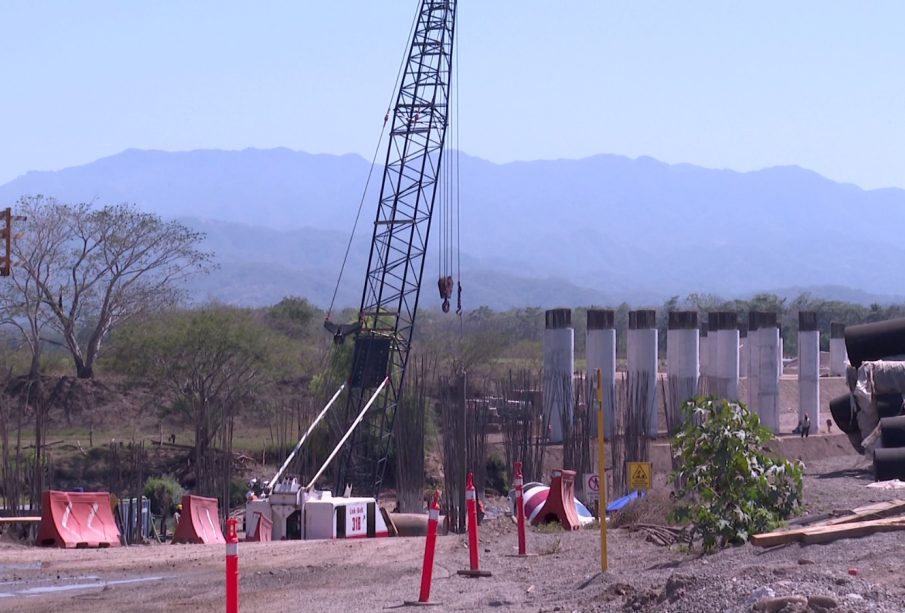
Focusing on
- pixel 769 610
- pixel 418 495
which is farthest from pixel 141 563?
Answer: pixel 418 495

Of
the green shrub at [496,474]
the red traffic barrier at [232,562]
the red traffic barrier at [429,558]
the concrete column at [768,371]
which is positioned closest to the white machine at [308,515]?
the red traffic barrier at [429,558]

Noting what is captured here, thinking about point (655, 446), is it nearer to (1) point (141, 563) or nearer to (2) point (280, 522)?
(2) point (280, 522)

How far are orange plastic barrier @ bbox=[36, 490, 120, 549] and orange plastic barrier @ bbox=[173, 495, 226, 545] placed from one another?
5.15ft

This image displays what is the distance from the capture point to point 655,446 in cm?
3919

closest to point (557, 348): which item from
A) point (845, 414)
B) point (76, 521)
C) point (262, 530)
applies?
point (845, 414)

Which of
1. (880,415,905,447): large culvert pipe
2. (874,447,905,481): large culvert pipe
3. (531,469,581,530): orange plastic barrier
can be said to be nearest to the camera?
(531,469,581,530): orange plastic barrier

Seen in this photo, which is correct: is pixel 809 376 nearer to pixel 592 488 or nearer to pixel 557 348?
pixel 557 348

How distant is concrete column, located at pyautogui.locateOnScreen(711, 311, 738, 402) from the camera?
47500 mm

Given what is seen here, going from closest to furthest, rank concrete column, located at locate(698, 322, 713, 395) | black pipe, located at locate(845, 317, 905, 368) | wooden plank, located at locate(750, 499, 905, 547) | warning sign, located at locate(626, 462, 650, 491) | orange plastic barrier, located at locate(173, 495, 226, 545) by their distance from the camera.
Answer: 1. wooden plank, located at locate(750, 499, 905, 547)
2. warning sign, located at locate(626, 462, 650, 491)
3. orange plastic barrier, located at locate(173, 495, 226, 545)
4. black pipe, located at locate(845, 317, 905, 368)
5. concrete column, located at locate(698, 322, 713, 395)

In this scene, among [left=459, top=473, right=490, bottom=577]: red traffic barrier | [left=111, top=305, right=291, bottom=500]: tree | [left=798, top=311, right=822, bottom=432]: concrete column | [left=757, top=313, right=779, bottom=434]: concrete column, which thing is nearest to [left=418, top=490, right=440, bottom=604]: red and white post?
[left=459, top=473, right=490, bottom=577]: red traffic barrier

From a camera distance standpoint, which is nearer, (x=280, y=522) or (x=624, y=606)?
(x=624, y=606)

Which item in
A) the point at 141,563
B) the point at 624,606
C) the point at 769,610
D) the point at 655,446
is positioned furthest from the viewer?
the point at 655,446

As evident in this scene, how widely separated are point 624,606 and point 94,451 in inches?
1621

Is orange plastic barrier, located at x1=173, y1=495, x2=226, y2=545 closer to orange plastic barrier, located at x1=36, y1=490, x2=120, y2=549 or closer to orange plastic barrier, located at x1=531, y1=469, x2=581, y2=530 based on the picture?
orange plastic barrier, located at x1=36, y1=490, x2=120, y2=549
